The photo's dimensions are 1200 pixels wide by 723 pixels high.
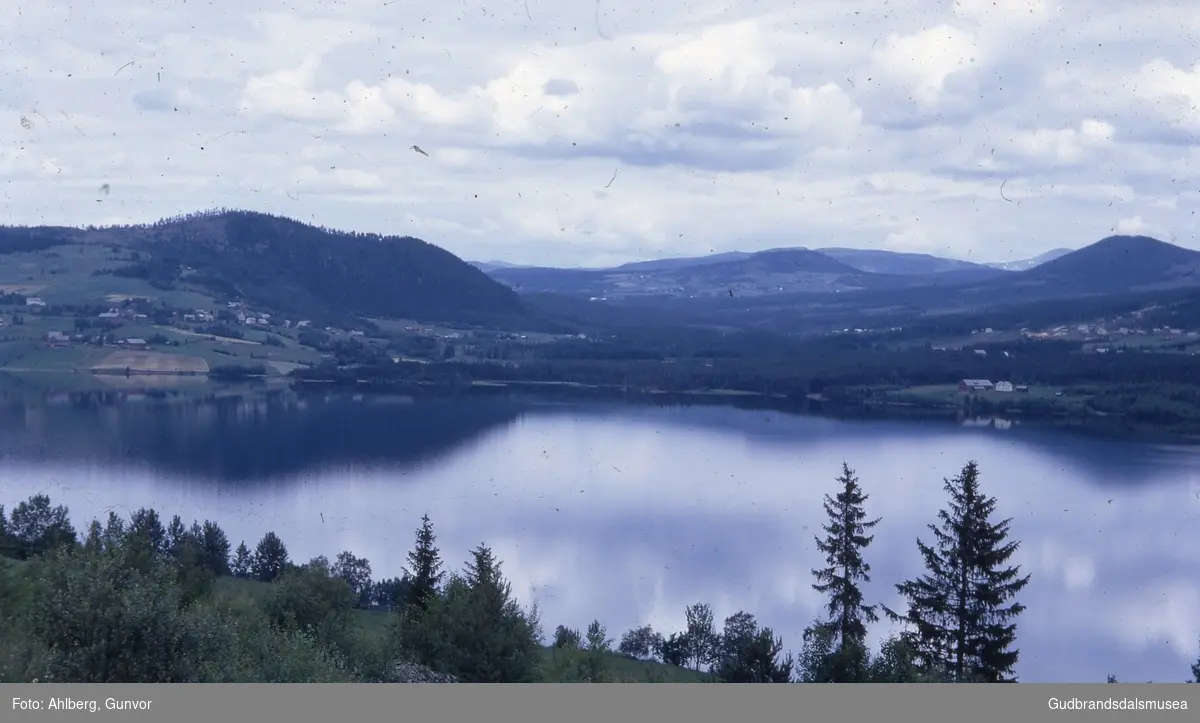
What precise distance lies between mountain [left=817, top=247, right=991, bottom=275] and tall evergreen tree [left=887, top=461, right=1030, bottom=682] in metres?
83.3

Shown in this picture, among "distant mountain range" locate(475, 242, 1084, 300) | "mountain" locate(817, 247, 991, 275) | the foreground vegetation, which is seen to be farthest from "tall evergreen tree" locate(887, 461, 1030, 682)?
"mountain" locate(817, 247, 991, 275)

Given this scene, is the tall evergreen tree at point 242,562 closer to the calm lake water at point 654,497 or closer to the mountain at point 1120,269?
the calm lake water at point 654,497

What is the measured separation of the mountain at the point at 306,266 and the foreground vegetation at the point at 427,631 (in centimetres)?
3762

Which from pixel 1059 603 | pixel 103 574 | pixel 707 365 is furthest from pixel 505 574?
pixel 707 365

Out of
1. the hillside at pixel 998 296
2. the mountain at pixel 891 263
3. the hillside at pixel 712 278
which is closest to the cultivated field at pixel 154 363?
the hillside at pixel 998 296

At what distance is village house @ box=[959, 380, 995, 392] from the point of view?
103ft

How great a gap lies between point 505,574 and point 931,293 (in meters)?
57.4

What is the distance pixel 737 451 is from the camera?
24.3 meters

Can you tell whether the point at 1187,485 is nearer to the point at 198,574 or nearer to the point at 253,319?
the point at 198,574

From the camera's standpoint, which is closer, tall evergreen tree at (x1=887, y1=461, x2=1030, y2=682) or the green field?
tall evergreen tree at (x1=887, y1=461, x2=1030, y2=682)

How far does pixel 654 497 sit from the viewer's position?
19.6 metres

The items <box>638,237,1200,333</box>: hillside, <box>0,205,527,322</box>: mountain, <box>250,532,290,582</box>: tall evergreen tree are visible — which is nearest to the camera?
<box>250,532,290,582</box>: tall evergreen tree

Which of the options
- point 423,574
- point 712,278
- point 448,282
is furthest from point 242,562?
point 712,278

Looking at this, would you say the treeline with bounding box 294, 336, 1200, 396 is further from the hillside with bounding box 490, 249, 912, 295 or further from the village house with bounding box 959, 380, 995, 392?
the hillside with bounding box 490, 249, 912, 295
